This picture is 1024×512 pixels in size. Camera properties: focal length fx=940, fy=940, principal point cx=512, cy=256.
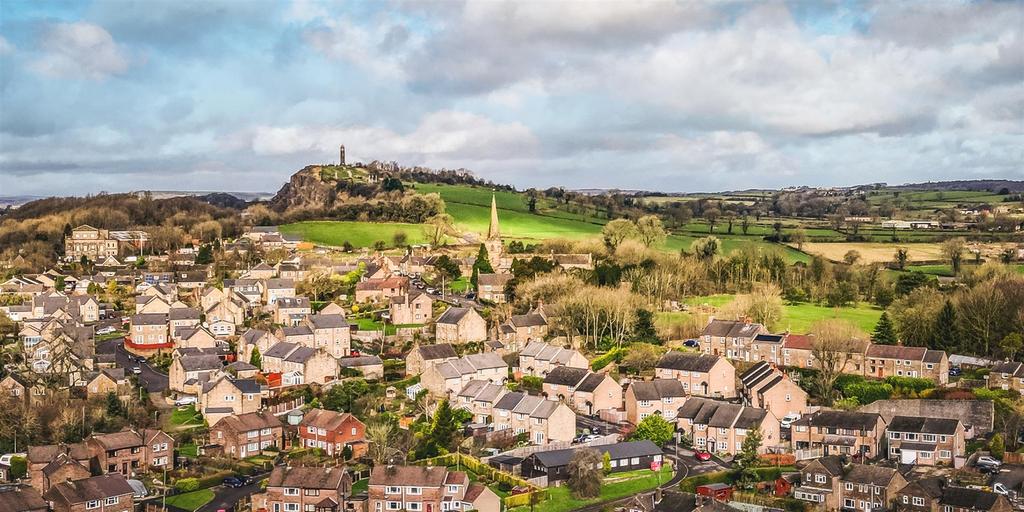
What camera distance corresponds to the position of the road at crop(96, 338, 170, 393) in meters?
52.9

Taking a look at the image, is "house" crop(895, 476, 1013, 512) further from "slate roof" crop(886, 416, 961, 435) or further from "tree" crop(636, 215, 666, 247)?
"tree" crop(636, 215, 666, 247)

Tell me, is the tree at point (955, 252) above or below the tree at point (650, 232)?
below

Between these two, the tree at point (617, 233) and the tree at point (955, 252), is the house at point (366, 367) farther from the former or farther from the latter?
the tree at point (955, 252)

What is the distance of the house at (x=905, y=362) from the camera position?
161 feet

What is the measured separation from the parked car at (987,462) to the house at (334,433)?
88.6 feet

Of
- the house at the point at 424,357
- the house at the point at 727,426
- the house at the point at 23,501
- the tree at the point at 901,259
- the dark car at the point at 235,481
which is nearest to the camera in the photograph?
the house at the point at 23,501

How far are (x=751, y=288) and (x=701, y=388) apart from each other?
2372 centimetres

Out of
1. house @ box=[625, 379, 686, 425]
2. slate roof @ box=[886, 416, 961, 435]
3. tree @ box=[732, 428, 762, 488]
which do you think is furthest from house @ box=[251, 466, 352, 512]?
slate roof @ box=[886, 416, 961, 435]

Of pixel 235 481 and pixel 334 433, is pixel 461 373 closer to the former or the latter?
pixel 334 433

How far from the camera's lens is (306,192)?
5418 inches

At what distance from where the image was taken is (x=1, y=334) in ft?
203

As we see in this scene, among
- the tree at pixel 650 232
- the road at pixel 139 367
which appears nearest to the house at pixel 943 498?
the road at pixel 139 367

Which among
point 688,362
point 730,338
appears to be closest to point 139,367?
point 688,362

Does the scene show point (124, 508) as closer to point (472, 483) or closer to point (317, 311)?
point (472, 483)
